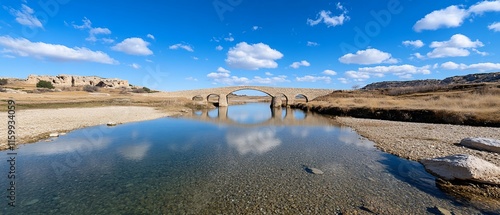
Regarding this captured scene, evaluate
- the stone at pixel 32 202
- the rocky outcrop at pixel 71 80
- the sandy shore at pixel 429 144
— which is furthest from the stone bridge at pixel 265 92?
the rocky outcrop at pixel 71 80

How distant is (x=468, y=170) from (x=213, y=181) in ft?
33.3

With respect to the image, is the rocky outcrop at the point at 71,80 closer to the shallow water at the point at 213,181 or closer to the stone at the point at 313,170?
the shallow water at the point at 213,181

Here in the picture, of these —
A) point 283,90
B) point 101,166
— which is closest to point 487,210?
point 101,166

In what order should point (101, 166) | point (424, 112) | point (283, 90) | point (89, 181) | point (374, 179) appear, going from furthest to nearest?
point (283, 90) < point (424, 112) < point (101, 166) < point (374, 179) < point (89, 181)

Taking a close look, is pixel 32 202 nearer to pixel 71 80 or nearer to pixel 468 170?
pixel 468 170

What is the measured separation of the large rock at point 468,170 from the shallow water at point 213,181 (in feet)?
2.12

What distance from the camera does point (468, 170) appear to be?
8492 mm

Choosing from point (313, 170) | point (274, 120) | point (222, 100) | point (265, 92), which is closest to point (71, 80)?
point (222, 100)

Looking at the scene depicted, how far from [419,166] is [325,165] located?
4.68 m

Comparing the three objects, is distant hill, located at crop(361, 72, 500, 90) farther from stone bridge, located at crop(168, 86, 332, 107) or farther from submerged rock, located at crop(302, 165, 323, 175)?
submerged rock, located at crop(302, 165, 323, 175)

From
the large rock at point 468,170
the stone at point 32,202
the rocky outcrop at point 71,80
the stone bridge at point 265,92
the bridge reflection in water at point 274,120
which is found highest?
the rocky outcrop at point 71,80

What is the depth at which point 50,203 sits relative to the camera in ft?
23.2

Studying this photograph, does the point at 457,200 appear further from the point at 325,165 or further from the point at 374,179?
the point at 325,165

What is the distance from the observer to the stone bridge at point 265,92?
6769cm
